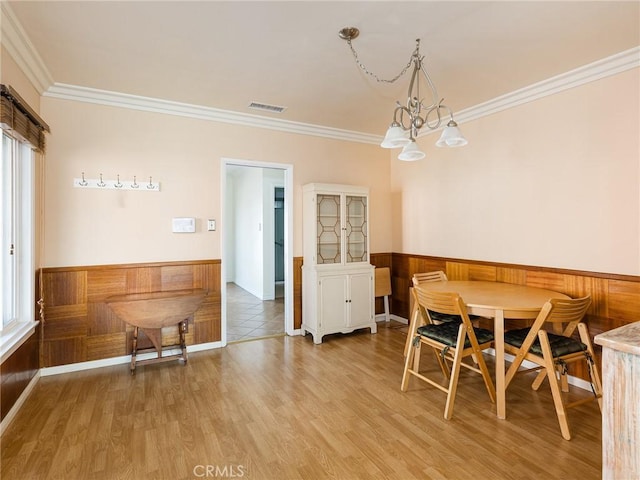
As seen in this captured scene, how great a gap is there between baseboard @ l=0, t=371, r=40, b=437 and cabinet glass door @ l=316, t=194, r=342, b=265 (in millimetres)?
2641

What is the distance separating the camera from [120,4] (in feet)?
6.10

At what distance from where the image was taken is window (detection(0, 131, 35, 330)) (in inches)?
92.4

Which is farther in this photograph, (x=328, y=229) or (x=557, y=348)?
(x=328, y=229)

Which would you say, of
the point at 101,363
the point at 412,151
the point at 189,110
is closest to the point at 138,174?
the point at 189,110

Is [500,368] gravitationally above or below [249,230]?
below

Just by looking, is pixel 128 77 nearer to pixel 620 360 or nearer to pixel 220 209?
pixel 220 209

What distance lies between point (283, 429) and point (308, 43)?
8.16 ft

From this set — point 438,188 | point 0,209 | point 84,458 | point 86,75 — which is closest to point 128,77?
point 86,75

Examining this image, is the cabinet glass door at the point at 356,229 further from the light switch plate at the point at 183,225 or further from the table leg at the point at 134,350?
the table leg at the point at 134,350

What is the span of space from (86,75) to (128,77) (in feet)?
1.02

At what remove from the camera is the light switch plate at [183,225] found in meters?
3.29

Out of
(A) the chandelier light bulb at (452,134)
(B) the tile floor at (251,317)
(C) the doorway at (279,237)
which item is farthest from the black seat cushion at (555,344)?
(C) the doorway at (279,237)

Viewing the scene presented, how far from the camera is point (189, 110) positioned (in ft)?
10.9

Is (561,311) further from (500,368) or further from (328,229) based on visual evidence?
(328,229)
